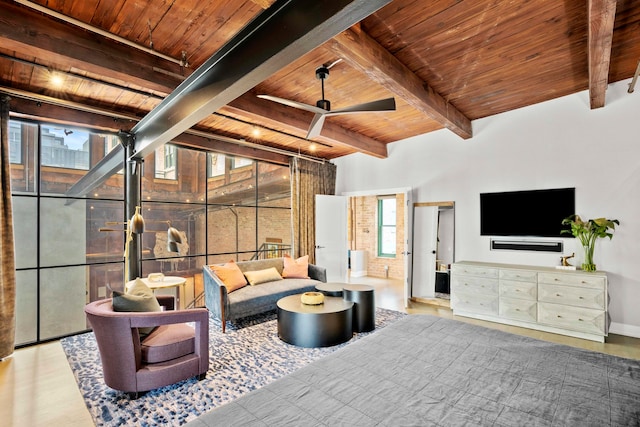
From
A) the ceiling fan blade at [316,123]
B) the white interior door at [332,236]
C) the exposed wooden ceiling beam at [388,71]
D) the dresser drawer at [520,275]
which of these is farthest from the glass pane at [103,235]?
the dresser drawer at [520,275]

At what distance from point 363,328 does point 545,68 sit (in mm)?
3517

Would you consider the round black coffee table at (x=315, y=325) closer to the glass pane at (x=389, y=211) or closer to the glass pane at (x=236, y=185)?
the glass pane at (x=236, y=185)

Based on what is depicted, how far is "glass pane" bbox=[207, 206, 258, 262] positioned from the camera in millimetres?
5309

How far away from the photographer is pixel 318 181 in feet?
21.3

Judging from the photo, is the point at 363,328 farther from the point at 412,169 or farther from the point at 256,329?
the point at 412,169

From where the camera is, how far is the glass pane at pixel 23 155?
356 cm

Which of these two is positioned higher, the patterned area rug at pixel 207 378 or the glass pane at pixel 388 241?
the glass pane at pixel 388 241

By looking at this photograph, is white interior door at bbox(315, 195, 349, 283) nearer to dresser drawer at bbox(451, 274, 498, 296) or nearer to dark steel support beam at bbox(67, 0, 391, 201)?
dresser drawer at bbox(451, 274, 498, 296)

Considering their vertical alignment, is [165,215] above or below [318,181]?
below

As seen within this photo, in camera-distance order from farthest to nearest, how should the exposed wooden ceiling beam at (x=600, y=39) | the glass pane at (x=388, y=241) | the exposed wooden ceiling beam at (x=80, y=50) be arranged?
the glass pane at (x=388, y=241) < the exposed wooden ceiling beam at (x=80, y=50) < the exposed wooden ceiling beam at (x=600, y=39)

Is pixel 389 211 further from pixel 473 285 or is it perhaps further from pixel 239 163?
pixel 239 163

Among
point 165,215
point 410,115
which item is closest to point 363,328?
point 410,115

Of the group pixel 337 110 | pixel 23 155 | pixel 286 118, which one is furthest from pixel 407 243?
pixel 23 155

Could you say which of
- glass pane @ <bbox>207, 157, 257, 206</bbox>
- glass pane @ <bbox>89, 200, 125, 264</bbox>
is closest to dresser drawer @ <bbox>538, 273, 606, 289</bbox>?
glass pane @ <bbox>207, 157, 257, 206</bbox>
